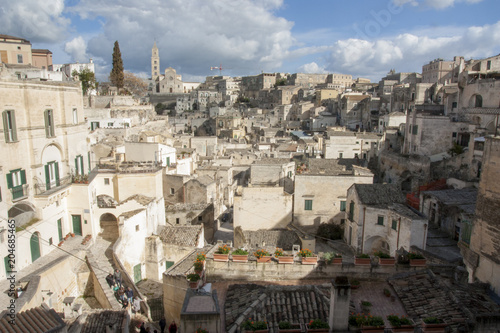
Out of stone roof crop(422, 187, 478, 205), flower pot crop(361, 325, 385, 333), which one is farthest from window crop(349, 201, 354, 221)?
flower pot crop(361, 325, 385, 333)

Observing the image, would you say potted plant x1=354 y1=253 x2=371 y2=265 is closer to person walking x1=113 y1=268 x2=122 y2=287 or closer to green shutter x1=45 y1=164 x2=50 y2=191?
person walking x1=113 y1=268 x2=122 y2=287

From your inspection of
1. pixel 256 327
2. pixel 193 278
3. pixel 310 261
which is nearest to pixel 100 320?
pixel 193 278

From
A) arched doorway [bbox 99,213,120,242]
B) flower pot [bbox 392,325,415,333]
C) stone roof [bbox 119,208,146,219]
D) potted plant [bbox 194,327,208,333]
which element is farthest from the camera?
arched doorway [bbox 99,213,120,242]

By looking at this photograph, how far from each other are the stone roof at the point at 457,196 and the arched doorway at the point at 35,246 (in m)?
24.2

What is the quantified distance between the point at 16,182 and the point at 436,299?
19385 millimetres

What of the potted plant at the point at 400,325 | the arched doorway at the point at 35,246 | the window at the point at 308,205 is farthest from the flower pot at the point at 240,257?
the window at the point at 308,205

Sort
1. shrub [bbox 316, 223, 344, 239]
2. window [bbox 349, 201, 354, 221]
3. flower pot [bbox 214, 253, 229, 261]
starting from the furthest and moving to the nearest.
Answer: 1. shrub [bbox 316, 223, 344, 239]
2. window [bbox 349, 201, 354, 221]
3. flower pot [bbox 214, 253, 229, 261]

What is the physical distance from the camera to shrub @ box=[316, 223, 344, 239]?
24.3 metres

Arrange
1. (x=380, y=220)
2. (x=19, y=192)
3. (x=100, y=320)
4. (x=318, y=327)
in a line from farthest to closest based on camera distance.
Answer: (x=380, y=220) < (x=19, y=192) < (x=100, y=320) < (x=318, y=327)

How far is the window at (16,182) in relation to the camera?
17.4m

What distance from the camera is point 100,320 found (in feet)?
44.6

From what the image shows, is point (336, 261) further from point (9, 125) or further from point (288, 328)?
point (9, 125)

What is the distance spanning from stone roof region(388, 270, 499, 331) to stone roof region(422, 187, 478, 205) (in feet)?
39.7

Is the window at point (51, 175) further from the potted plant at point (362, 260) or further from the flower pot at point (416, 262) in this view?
the flower pot at point (416, 262)
